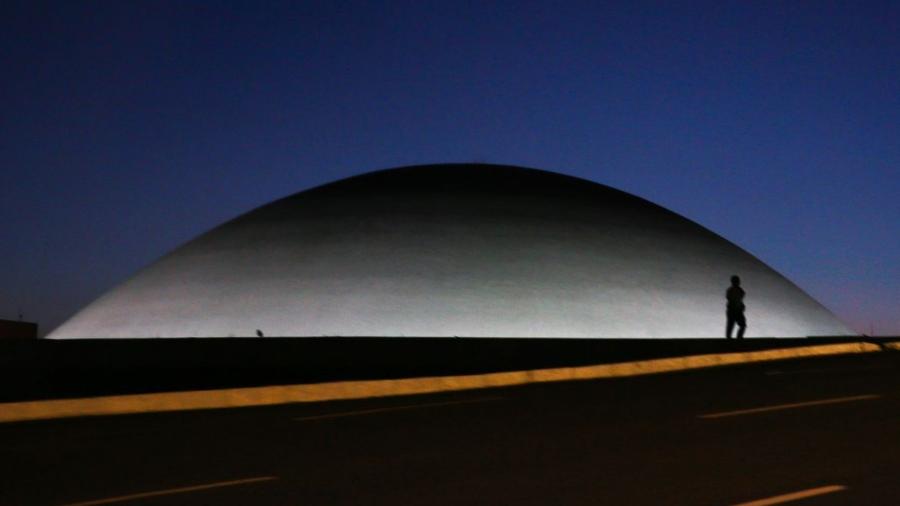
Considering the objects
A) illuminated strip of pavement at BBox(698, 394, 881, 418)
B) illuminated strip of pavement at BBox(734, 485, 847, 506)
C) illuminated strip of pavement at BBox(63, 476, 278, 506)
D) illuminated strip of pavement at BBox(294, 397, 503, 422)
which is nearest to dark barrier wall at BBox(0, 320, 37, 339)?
illuminated strip of pavement at BBox(294, 397, 503, 422)

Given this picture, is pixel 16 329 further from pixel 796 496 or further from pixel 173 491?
pixel 796 496

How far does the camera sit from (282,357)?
802 inches

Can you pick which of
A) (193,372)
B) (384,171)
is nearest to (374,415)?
(193,372)

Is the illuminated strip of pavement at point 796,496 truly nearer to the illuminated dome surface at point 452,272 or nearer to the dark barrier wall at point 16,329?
the illuminated dome surface at point 452,272

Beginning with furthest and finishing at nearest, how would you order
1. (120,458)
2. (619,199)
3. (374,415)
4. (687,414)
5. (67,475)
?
1. (619,199)
2. (374,415)
3. (687,414)
4. (120,458)
5. (67,475)

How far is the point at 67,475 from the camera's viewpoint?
9422 millimetres

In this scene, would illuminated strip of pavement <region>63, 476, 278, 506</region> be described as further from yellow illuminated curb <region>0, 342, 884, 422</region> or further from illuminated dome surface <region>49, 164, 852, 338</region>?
illuminated dome surface <region>49, 164, 852, 338</region>

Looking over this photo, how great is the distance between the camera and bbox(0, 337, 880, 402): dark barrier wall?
19.3 metres

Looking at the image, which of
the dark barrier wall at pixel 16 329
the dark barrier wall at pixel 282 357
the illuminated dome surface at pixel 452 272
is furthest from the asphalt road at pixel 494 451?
the dark barrier wall at pixel 16 329

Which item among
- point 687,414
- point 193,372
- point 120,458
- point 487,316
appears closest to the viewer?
point 120,458

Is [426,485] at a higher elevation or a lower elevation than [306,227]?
lower

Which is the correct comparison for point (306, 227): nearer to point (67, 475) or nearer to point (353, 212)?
point (353, 212)

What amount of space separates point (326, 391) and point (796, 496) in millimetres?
10341

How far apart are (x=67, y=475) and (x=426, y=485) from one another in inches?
127
